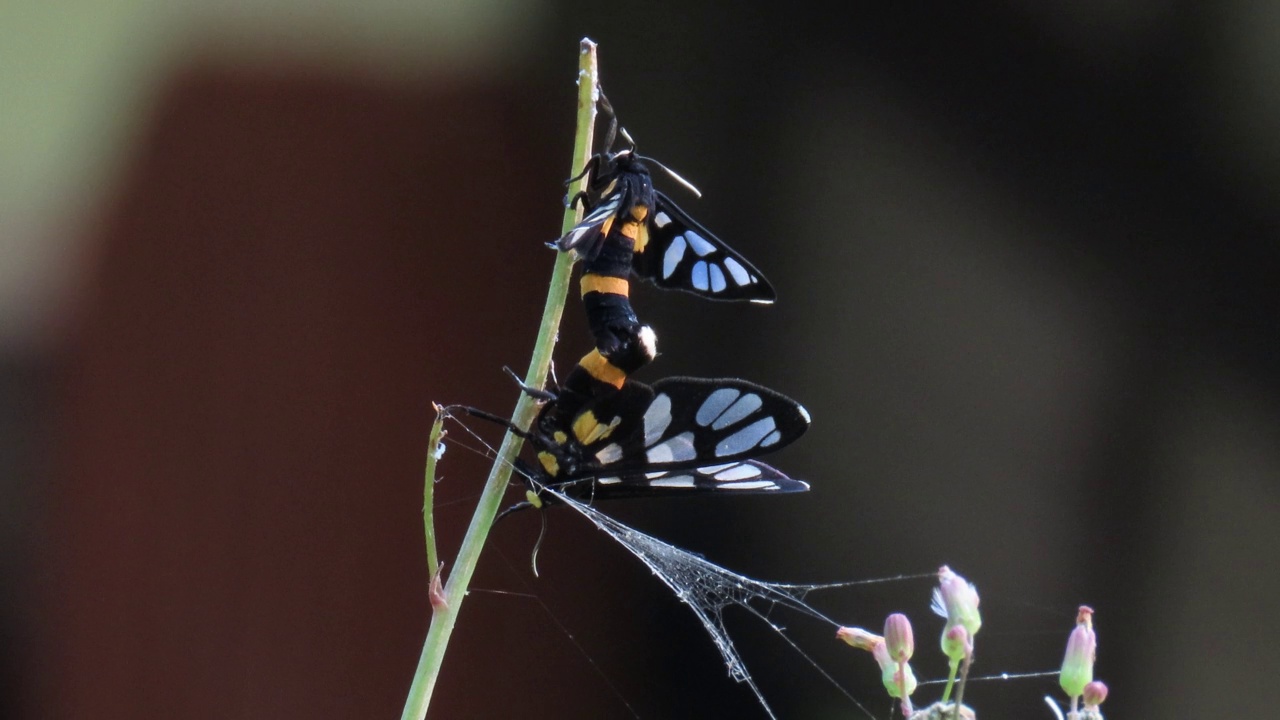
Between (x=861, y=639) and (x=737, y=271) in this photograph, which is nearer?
(x=861, y=639)

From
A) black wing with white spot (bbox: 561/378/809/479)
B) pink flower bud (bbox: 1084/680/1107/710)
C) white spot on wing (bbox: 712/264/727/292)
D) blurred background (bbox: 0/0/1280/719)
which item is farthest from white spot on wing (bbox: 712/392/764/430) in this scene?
blurred background (bbox: 0/0/1280/719)

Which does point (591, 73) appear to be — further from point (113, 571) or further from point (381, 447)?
point (113, 571)

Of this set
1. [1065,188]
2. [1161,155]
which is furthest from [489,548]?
[1161,155]

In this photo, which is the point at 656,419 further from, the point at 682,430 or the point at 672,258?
the point at 672,258

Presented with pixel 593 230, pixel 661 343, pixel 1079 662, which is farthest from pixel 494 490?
pixel 661 343

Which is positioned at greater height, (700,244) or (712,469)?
(700,244)

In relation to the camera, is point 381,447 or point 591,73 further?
point 381,447

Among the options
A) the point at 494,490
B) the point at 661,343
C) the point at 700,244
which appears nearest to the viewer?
the point at 494,490
